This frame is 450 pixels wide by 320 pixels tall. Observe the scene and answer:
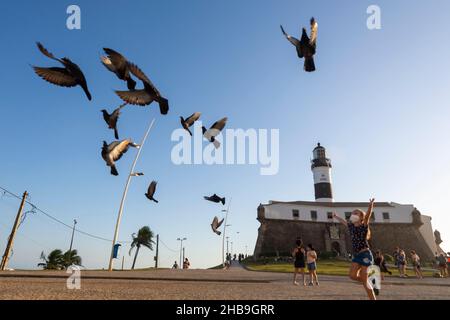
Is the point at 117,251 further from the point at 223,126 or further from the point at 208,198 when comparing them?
the point at 223,126

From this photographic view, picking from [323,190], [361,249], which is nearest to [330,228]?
[323,190]

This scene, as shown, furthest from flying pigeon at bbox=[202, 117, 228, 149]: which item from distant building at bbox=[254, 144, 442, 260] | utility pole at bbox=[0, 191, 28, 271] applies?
distant building at bbox=[254, 144, 442, 260]

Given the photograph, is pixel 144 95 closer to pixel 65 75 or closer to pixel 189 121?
pixel 65 75

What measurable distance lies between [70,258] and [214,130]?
164 feet

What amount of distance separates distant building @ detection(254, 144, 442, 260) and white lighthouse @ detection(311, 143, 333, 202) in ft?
3.90

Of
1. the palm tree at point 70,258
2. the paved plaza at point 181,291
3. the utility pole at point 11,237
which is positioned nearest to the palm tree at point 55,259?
the palm tree at point 70,258

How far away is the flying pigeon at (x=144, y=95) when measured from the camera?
6.31m

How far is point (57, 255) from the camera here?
162 feet

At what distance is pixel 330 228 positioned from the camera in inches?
2132

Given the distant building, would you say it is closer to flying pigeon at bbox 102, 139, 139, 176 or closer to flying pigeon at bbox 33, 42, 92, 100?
flying pigeon at bbox 102, 139, 139, 176

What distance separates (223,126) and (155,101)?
13.1 ft

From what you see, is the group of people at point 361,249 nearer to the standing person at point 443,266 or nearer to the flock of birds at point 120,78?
the flock of birds at point 120,78

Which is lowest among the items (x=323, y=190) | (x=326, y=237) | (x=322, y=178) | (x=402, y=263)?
(x=402, y=263)
